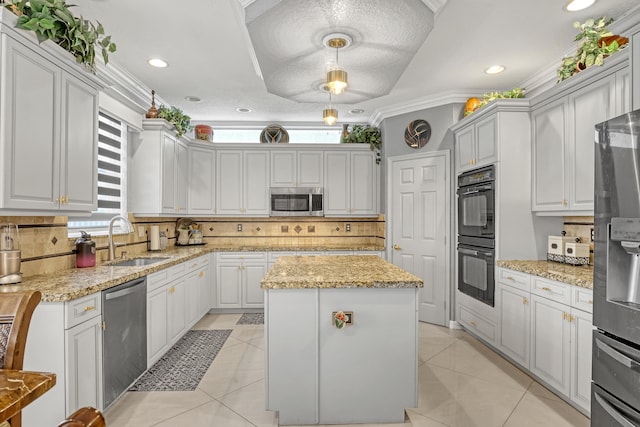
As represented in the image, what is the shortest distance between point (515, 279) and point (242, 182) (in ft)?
11.9

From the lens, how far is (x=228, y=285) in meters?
4.73

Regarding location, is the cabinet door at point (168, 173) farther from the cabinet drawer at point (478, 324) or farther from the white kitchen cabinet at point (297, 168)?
the cabinet drawer at point (478, 324)

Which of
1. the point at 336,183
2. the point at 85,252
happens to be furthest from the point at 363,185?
the point at 85,252

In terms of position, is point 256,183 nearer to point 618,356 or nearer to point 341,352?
point 341,352

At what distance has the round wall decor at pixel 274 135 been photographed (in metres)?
5.16

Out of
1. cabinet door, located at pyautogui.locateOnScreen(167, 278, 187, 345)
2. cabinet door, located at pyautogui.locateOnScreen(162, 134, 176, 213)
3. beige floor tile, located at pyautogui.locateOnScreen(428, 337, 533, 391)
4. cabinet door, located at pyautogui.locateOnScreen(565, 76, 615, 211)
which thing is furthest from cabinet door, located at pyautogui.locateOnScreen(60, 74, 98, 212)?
cabinet door, located at pyautogui.locateOnScreen(565, 76, 615, 211)

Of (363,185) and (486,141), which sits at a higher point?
(486,141)

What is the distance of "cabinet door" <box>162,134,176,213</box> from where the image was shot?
402cm

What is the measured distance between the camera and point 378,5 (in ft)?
6.36

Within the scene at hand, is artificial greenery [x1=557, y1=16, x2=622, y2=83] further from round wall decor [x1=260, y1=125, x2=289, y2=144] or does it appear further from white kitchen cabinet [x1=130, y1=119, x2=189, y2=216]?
white kitchen cabinet [x1=130, y1=119, x2=189, y2=216]

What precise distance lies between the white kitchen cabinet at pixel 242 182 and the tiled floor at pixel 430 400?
2.24 metres

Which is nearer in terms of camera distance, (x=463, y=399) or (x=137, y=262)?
(x=463, y=399)

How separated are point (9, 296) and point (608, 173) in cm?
236

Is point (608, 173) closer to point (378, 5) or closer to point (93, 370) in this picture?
point (378, 5)
